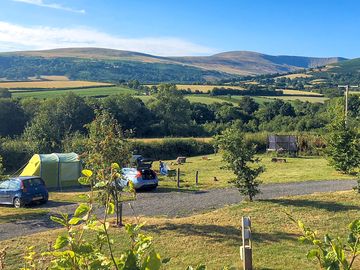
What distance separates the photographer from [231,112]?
74.1m

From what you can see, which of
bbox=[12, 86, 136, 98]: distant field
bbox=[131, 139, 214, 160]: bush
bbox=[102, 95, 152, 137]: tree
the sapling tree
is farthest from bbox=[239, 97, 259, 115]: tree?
the sapling tree

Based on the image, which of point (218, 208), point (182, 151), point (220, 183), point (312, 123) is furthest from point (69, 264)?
point (312, 123)

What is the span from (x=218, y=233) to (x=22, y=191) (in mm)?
9734

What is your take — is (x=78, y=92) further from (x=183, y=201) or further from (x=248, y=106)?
(x=183, y=201)

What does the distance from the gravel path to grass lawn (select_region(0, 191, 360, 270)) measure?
128 cm

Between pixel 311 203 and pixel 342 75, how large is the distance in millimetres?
134218

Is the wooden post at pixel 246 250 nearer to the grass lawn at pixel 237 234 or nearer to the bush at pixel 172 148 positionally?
the grass lawn at pixel 237 234

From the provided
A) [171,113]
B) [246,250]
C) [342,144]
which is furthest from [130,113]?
[246,250]

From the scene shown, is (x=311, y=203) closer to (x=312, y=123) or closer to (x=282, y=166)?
(x=282, y=166)

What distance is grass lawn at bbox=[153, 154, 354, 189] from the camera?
24828 millimetres

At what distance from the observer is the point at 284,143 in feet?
134

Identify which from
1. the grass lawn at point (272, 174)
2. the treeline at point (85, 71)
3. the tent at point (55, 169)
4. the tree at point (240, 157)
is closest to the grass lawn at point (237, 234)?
the tree at point (240, 157)

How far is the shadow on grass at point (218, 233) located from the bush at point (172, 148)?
26.9 metres

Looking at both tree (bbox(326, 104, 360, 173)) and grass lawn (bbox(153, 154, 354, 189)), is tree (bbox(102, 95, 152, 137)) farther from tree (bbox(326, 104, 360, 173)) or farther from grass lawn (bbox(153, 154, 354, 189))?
tree (bbox(326, 104, 360, 173))
